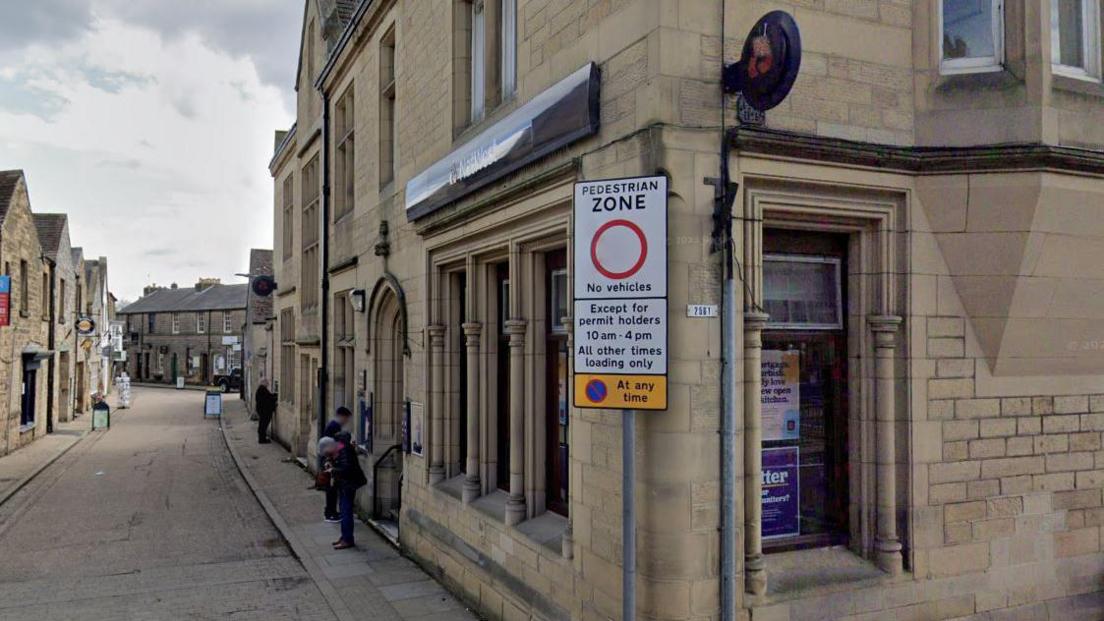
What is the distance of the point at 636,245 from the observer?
4.20 meters

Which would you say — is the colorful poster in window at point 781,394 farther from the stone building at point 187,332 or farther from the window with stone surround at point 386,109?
the stone building at point 187,332

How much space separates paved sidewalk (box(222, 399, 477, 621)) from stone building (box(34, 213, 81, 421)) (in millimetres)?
15381

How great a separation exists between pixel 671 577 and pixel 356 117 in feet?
34.3

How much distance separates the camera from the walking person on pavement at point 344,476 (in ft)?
33.0

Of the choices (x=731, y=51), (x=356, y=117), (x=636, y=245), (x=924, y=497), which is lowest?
(x=924, y=497)

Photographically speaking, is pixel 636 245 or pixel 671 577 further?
pixel 671 577

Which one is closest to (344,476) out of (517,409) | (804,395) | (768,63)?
(517,409)

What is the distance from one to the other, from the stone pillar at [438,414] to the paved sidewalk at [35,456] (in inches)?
370

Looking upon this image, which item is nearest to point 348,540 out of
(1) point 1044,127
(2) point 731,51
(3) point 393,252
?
(3) point 393,252

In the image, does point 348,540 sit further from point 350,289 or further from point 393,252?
point 350,289

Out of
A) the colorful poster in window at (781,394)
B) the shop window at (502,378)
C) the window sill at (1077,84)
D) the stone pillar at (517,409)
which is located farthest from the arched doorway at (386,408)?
the window sill at (1077,84)

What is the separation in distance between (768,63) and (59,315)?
29.4m

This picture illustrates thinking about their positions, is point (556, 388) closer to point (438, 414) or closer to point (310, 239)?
point (438, 414)

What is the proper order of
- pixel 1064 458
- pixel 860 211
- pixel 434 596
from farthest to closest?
1. pixel 434 596
2. pixel 1064 458
3. pixel 860 211
